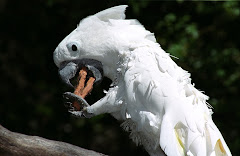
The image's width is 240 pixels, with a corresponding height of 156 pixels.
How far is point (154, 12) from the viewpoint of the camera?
162 inches

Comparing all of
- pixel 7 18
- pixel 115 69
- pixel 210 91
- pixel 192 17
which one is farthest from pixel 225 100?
pixel 7 18

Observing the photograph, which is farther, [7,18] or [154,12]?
[7,18]

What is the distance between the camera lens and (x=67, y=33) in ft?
14.1

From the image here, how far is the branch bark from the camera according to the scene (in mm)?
2189

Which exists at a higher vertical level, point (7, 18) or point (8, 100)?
point (7, 18)

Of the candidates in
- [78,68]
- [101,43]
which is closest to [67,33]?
[78,68]

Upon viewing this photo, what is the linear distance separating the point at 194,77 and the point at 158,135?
1844 mm

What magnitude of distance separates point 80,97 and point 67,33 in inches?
75.3

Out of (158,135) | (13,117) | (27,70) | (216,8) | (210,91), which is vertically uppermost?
(216,8)

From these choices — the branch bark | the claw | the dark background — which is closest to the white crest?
the claw

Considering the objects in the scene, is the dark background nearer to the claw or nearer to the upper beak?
the upper beak

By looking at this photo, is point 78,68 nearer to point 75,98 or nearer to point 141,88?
point 75,98

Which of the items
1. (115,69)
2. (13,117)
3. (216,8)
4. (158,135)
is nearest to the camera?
(158,135)

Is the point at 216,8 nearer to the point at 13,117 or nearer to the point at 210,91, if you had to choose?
the point at 210,91
